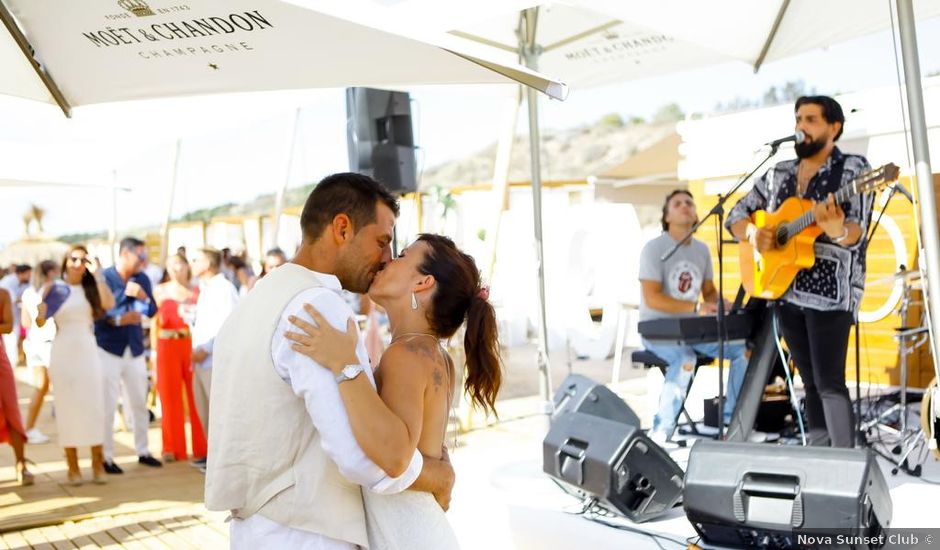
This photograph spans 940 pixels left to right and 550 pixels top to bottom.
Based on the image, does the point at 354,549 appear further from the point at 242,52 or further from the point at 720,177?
the point at 720,177

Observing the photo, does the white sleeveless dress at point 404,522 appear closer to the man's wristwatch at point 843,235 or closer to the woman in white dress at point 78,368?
the man's wristwatch at point 843,235

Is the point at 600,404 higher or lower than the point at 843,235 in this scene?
lower

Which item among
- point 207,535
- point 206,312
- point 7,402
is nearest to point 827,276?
point 207,535

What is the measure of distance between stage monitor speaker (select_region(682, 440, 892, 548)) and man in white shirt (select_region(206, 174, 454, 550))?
1.74 metres

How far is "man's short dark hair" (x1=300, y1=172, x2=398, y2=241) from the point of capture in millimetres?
2182

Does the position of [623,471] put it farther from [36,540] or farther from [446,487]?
[36,540]

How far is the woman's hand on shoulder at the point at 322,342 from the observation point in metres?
1.94

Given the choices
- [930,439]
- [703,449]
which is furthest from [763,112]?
[703,449]

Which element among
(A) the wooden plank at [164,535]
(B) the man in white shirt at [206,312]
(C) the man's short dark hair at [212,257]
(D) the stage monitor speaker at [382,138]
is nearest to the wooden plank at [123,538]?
(A) the wooden plank at [164,535]

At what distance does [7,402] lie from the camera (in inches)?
261

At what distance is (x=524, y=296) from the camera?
16047 millimetres

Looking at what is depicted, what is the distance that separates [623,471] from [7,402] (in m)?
4.68

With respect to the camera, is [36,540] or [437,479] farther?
[36,540]

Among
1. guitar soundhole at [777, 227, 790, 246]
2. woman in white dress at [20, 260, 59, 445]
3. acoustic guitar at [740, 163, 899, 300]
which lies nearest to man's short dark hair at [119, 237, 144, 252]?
woman in white dress at [20, 260, 59, 445]
